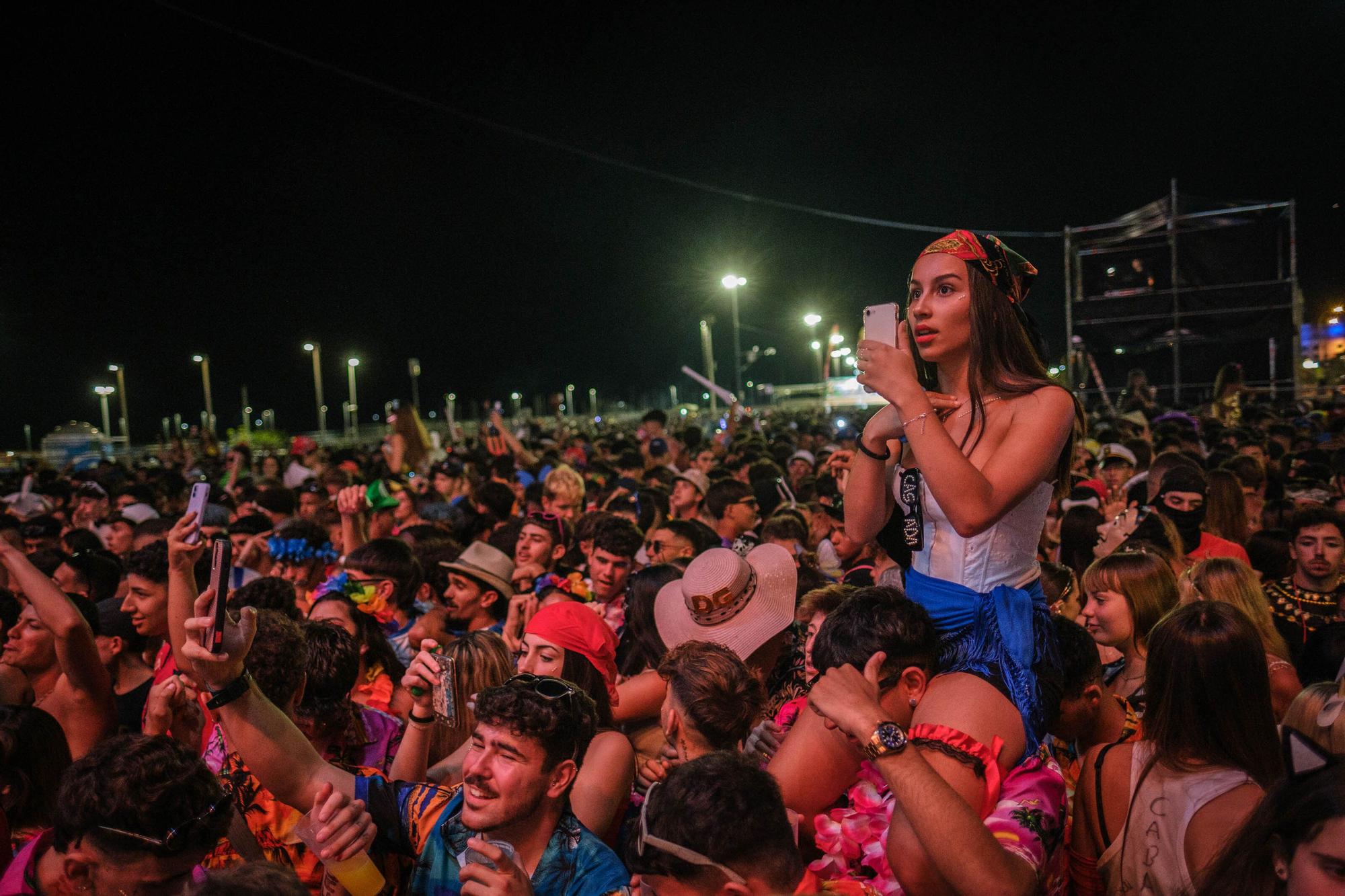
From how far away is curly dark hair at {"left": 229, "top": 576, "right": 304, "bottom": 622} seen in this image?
446 cm

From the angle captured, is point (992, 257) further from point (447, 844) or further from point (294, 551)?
point (294, 551)

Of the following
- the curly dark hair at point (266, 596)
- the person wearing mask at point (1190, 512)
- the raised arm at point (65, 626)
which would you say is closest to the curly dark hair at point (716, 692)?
the curly dark hair at point (266, 596)

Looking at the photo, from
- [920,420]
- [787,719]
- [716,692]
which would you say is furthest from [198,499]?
[920,420]

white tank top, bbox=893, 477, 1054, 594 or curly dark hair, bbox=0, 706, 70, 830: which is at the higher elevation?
white tank top, bbox=893, 477, 1054, 594

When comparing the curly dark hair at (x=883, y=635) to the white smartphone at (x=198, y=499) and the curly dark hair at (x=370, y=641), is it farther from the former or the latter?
the curly dark hair at (x=370, y=641)

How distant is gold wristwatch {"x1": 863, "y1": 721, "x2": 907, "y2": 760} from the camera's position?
1.98 metres

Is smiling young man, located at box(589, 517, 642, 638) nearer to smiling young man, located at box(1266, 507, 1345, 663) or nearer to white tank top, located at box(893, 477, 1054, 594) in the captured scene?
white tank top, located at box(893, 477, 1054, 594)

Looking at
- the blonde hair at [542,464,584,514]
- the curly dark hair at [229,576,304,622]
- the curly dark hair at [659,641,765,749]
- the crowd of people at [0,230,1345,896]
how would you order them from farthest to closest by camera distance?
1. the blonde hair at [542,464,584,514]
2. the curly dark hair at [229,576,304,622]
3. the curly dark hair at [659,641,765,749]
4. the crowd of people at [0,230,1345,896]

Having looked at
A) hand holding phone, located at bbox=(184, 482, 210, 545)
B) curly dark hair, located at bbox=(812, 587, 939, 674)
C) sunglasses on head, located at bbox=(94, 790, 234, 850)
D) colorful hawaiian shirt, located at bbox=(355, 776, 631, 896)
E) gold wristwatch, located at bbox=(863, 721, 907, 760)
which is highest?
hand holding phone, located at bbox=(184, 482, 210, 545)

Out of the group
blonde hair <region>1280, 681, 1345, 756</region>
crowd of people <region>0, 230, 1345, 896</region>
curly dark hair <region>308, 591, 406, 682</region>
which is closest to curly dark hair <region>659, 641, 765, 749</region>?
crowd of people <region>0, 230, 1345, 896</region>

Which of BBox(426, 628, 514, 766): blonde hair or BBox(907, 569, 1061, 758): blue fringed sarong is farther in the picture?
BBox(426, 628, 514, 766): blonde hair

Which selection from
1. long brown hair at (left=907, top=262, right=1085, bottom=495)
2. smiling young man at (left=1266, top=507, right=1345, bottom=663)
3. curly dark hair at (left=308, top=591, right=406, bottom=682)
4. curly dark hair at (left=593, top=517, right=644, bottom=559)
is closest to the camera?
long brown hair at (left=907, top=262, right=1085, bottom=495)

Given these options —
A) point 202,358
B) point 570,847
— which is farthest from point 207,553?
point 202,358

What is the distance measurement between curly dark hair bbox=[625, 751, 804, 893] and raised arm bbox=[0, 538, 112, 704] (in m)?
3.00
